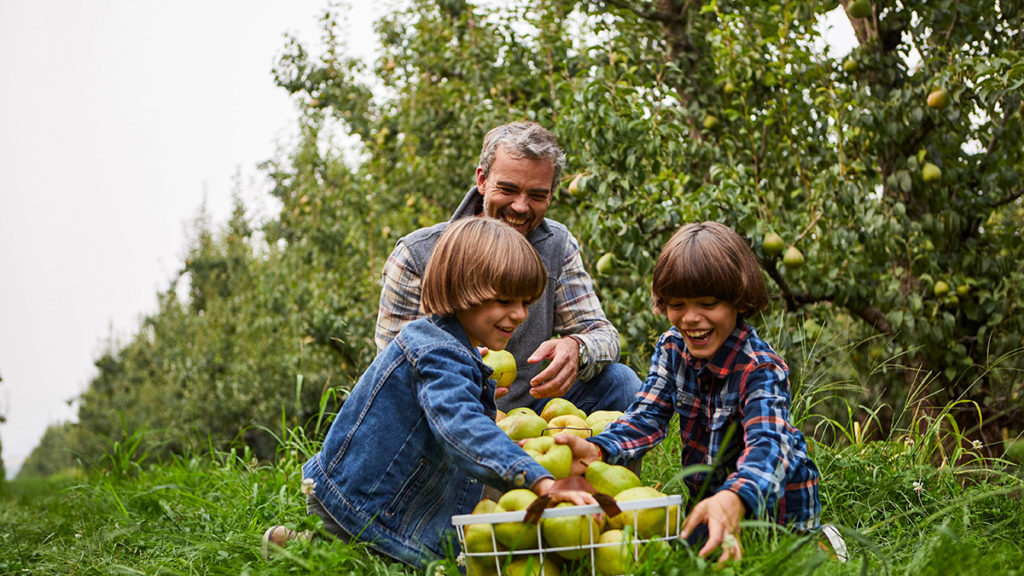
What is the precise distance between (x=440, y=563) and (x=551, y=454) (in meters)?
0.37

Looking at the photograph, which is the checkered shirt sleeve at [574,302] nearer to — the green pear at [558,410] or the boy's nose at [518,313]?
the green pear at [558,410]

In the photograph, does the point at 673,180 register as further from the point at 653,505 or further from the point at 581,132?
the point at 653,505

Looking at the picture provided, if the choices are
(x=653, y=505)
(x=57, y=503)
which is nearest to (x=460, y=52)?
(x=57, y=503)

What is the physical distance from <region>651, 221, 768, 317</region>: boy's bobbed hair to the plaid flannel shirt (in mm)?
802

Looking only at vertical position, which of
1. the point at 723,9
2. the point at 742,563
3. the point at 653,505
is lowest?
the point at 742,563

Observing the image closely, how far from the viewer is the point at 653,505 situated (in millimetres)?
1703

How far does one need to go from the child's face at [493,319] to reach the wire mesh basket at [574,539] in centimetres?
51

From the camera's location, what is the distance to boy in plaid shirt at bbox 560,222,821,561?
1.92m

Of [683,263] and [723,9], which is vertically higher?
[723,9]

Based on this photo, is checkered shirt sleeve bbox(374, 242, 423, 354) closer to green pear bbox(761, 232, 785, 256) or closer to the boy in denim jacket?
the boy in denim jacket

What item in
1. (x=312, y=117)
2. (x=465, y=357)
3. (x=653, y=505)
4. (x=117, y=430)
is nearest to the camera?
(x=653, y=505)

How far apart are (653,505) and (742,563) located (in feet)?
0.75

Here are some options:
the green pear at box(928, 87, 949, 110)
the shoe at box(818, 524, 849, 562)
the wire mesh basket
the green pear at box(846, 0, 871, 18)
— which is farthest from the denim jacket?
the green pear at box(846, 0, 871, 18)

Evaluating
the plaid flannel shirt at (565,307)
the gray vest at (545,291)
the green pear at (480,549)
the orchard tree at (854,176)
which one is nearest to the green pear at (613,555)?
the green pear at (480,549)
